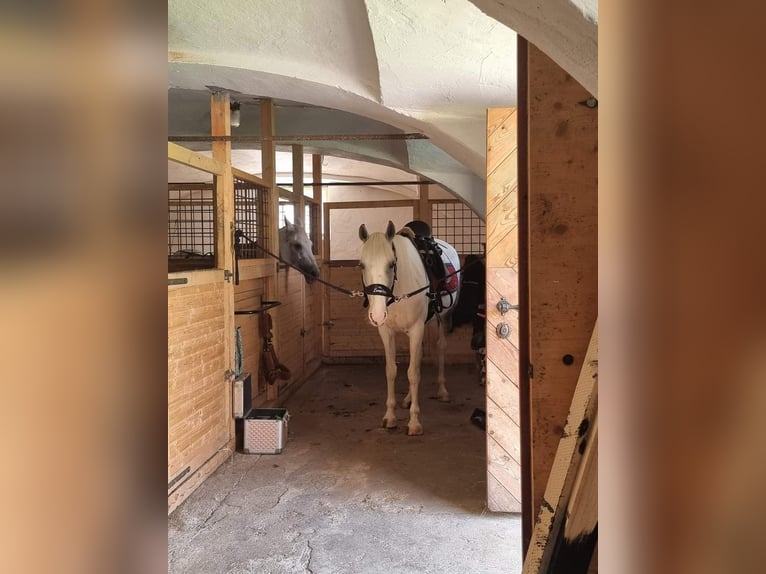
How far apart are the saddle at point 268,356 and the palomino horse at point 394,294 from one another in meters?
1.02

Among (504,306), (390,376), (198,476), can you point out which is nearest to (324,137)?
(504,306)

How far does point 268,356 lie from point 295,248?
1549 millimetres

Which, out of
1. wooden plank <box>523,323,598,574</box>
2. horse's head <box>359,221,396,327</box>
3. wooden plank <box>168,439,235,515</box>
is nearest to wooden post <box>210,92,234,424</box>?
wooden plank <box>168,439,235,515</box>

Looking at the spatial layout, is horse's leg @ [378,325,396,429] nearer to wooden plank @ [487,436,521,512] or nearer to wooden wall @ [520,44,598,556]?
wooden plank @ [487,436,521,512]

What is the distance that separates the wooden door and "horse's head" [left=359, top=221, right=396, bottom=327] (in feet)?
3.69

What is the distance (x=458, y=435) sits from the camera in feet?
13.8

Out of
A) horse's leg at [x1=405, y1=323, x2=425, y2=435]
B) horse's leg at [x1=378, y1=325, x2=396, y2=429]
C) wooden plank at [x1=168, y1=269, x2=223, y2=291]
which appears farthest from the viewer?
horse's leg at [x1=378, y1=325, x2=396, y2=429]

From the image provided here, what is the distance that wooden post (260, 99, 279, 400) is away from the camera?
4.78 m

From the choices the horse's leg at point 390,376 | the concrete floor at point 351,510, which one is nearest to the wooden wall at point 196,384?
the concrete floor at point 351,510

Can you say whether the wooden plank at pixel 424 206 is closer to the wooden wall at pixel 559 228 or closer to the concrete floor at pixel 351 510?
the concrete floor at pixel 351 510

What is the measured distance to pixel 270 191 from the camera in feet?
16.2
